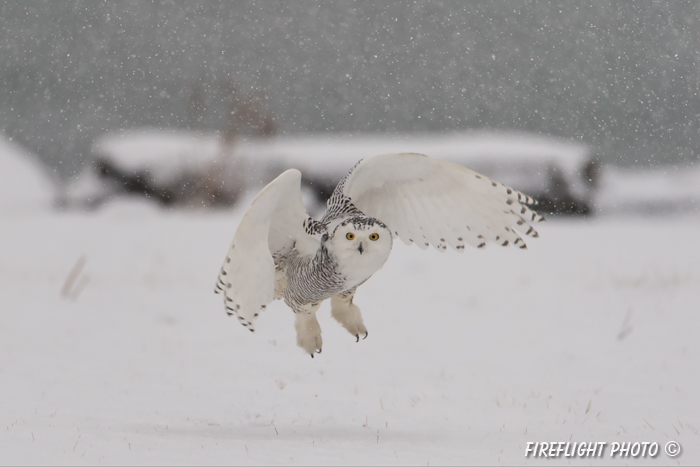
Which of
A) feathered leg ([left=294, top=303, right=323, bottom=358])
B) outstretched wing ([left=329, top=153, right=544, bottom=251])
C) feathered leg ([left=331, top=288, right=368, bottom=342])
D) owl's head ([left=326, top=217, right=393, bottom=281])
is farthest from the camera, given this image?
feathered leg ([left=331, top=288, right=368, bottom=342])

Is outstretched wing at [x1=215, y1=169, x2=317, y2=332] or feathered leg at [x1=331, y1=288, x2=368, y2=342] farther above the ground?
outstretched wing at [x1=215, y1=169, x2=317, y2=332]

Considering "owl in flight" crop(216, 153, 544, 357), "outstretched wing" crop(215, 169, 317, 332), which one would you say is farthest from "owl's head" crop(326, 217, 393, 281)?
"outstretched wing" crop(215, 169, 317, 332)

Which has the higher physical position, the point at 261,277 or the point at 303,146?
the point at 261,277

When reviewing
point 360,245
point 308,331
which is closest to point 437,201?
point 360,245

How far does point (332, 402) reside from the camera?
17.1 feet

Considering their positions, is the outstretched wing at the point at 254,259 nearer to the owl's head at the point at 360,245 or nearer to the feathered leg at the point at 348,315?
the owl's head at the point at 360,245

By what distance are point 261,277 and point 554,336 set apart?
563 centimetres

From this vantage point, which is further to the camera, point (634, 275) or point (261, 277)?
point (634, 275)

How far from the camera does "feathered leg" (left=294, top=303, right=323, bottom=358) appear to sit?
3.71m

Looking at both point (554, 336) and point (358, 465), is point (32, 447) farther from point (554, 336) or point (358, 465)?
point (554, 336)

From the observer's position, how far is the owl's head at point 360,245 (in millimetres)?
3055

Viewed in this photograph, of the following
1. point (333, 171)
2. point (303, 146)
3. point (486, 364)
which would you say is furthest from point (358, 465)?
point (303, 146)

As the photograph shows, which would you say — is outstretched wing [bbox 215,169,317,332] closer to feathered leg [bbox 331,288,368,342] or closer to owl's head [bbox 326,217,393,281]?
owl's head [bbox 326,217,393,281]

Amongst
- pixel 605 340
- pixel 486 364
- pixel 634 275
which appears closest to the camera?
pixel 486 364
